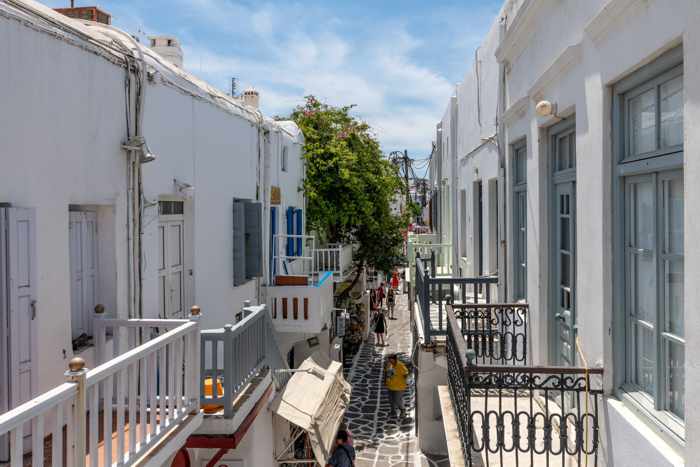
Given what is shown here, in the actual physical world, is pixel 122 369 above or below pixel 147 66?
below

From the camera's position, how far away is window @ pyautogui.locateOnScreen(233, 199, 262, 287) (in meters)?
9.88

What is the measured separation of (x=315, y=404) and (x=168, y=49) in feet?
19.9

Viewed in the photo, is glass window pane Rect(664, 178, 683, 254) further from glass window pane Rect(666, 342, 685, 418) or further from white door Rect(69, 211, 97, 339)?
white door Rect(69, 211, 97, 339)

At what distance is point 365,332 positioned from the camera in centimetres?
2378

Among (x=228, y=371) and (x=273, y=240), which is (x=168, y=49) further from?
(x=228, y=371)

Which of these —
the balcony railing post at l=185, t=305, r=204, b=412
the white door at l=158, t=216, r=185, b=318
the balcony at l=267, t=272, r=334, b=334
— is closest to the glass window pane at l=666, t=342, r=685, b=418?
the balcony railing post at l=185, t=305, r=204, b=412

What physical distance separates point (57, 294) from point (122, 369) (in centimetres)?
154

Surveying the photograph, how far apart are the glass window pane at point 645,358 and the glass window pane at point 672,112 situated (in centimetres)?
114

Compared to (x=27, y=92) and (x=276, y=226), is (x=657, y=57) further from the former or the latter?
(x=276, y=226)

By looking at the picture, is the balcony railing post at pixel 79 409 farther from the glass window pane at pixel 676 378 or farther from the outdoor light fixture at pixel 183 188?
the outdoor light fixture at pixel 183 188

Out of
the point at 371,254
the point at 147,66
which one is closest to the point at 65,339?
the point at 147,66

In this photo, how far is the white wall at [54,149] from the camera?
4344 mm

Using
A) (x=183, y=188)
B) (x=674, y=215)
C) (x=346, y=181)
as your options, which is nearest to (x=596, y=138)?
(x=674, y=215)

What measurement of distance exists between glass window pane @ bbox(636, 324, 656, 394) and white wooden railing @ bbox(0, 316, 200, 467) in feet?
10.5
